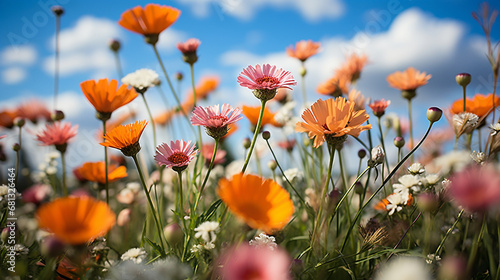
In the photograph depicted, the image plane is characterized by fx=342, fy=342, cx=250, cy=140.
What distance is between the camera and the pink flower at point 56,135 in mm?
802

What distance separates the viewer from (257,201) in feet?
1.40

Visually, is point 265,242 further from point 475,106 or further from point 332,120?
point 475,106

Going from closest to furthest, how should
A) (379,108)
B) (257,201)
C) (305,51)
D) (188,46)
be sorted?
(257,201) → (379,108) → (188,46) → (305,51)

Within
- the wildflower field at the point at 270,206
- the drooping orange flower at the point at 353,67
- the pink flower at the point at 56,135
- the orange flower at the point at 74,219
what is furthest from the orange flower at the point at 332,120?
the drooping orange flower at the point at 353,67

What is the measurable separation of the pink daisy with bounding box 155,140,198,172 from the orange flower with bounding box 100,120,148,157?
4 centimetres

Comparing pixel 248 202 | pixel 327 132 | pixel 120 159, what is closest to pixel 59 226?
pixel 248 202

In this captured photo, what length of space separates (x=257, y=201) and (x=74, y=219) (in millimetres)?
218

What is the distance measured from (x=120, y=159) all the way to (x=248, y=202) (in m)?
1.29

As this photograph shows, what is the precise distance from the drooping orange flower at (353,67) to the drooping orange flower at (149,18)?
0.65 metres

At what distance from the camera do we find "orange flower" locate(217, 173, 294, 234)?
39 cm

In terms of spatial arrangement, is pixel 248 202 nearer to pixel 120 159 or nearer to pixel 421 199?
pixel 421 199

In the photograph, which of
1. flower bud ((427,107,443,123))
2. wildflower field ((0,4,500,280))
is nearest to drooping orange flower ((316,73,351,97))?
wildflower field ((0,4,500,280))

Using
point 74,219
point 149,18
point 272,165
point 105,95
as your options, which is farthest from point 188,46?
point 74,219

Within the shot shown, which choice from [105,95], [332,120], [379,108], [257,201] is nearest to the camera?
[257,201]
